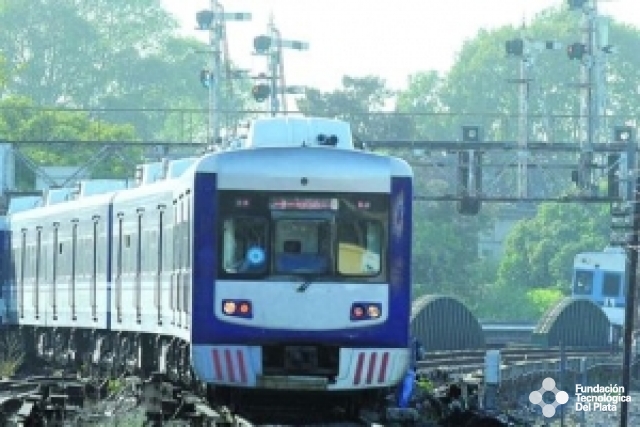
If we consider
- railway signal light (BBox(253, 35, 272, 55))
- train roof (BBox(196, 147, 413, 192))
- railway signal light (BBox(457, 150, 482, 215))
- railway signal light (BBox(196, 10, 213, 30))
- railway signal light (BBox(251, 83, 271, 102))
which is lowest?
railway signal light (BBox(457, 150, 482, 215))

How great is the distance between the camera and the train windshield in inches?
976

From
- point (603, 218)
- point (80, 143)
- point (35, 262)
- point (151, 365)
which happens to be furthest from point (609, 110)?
point (151, 365)

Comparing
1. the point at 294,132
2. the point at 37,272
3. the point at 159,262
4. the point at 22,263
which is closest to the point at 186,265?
the point at 294,132

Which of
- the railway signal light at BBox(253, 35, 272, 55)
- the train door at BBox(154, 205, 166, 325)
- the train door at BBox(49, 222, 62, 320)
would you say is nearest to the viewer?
the train door at BBox(154, 205, 166, 325)

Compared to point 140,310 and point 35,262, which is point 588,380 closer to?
point 35,262

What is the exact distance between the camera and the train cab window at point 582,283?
264 ft

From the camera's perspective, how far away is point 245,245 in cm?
2488

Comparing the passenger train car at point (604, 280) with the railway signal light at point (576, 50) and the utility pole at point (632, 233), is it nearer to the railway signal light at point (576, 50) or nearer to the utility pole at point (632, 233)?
the utility pole at point (632, 233)

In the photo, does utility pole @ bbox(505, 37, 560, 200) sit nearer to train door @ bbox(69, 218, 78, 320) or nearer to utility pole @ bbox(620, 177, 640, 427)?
utility pole @ bbox(620, 177, 640, 427)

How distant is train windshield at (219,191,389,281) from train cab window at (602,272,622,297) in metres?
54.7

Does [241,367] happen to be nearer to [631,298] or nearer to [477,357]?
[631,298]

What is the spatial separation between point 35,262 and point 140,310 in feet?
34.2

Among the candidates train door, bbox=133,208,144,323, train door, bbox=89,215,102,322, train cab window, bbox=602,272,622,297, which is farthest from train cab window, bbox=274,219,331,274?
train cab window, bbox=602,272,622,297

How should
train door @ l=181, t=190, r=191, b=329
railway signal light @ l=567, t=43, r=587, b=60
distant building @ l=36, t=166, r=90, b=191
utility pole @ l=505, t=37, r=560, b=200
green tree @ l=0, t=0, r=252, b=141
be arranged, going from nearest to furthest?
train door @ l=181, t=190, r=191, b=329, railway signal light @ l=567, t=43, r=587, b=60, utility pole @ l=505, t=37, r=560, b=200, distant building @ l=36, t=166, r=90, b=191, green tree @ l=0, t=0, r=252, b=141
